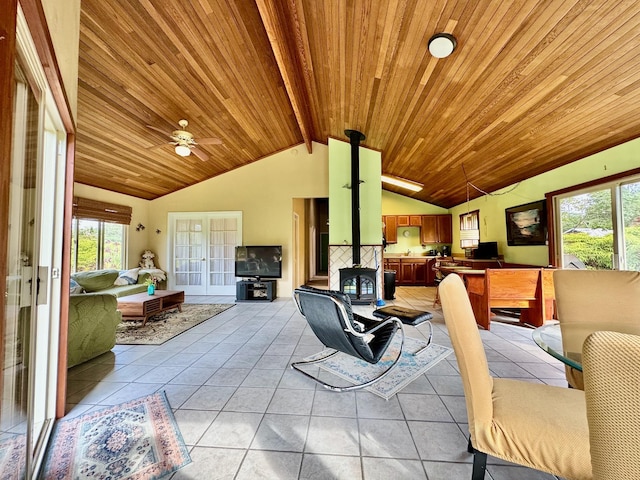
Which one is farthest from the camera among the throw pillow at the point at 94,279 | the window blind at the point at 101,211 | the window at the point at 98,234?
the window at the point at 98,234

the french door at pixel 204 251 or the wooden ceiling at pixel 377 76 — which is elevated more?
the wooden ceiling at pixel 377 76

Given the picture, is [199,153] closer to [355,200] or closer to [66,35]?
[66,35]

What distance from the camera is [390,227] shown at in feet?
27.3

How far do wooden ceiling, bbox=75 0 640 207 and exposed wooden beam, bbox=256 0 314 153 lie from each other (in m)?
0.02

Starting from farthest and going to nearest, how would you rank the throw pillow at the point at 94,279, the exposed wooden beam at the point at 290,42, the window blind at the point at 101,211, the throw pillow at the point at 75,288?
the window blind at the point at 101,211 < the throw pillow at the point at 94,279 < the throw pillow at the point at 75,288 < the exposed wooden beam at the point at 290,42

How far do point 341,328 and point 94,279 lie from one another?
463 cm

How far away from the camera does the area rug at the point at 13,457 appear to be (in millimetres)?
1076

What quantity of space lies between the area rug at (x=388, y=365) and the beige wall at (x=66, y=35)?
2.85 meters

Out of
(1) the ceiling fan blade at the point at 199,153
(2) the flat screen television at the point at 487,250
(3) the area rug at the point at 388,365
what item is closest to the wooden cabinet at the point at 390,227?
(2) the flat screen television at the point at 487,250

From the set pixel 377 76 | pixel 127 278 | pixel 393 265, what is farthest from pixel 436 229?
pixel 127 278

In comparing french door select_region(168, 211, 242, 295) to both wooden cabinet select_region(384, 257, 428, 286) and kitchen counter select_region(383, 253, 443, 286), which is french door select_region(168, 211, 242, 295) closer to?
kitchen counter select_region(383, 253, 443, 286)

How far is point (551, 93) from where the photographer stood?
9.00 ft

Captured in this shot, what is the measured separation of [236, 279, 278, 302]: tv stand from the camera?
5801 mm

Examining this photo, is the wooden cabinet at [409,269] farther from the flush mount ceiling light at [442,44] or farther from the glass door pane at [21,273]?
the glass door pane at [21,273]
